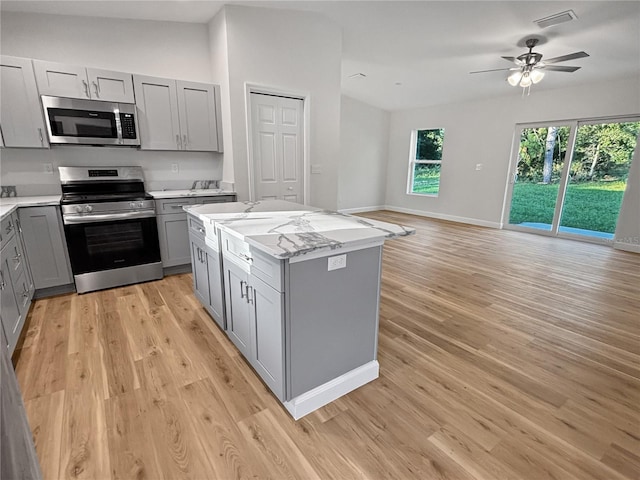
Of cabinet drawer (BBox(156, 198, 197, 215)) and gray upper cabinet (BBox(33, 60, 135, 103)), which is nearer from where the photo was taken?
gray upper cabinet (BBox(33, 60, 135, 103))

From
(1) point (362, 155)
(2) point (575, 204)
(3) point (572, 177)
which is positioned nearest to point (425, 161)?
(1) point (362, 155)

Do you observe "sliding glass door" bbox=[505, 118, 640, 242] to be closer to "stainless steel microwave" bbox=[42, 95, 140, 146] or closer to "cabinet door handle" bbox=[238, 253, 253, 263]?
"cabinet door handle" bbox=[238, 253, 253, 263]

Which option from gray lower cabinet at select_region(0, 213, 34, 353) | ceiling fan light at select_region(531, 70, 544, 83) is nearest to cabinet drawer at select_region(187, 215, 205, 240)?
gray lower cabinet at select_region(0, 213, 34, 353)

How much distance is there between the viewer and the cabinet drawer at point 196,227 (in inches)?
95.9

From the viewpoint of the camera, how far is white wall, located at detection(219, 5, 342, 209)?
3.57 metres

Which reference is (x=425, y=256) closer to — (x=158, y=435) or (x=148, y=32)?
(x=158, y=435)

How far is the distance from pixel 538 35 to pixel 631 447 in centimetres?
408

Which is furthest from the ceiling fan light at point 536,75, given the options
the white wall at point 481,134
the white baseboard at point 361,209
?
the white baseboard at point 361,209

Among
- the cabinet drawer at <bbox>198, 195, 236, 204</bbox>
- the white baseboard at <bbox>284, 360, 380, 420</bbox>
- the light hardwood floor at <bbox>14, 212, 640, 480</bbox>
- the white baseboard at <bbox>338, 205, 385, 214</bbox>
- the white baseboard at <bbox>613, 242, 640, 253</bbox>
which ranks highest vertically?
the cabinet drawer at <bbox>198, 195, 236, 204</bbox>

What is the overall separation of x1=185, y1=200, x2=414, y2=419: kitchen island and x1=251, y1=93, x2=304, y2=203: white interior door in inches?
82.0

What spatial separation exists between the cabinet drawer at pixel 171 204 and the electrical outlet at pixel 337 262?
8.36 feet

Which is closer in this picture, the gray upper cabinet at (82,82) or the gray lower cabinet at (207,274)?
Result: the gray lower cabinet at (207,274)

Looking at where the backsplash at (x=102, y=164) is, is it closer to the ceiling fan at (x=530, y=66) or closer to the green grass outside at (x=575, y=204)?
the ceiling fan at (x=530, y=66)

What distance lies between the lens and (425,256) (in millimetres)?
4520
